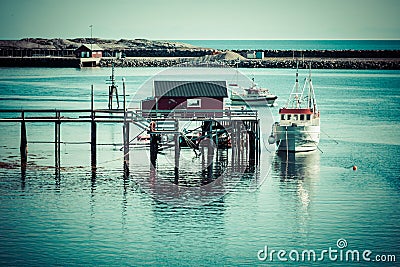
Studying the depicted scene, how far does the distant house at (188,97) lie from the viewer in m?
52.7

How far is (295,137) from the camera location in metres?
57.2

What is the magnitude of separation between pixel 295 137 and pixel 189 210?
63.1 feet

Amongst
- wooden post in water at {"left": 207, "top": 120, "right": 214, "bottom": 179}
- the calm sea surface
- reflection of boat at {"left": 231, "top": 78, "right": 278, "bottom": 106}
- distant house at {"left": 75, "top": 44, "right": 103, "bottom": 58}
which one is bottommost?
the calm sea surface

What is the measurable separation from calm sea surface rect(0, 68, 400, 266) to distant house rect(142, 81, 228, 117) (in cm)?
324

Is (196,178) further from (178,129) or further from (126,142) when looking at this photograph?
(126,142)

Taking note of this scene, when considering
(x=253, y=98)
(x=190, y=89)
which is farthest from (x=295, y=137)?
(x=253, y=98)

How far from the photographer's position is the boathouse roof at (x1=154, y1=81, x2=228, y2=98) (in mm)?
52781

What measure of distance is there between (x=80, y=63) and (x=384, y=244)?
15484cm

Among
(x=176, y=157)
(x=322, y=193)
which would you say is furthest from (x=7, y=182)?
(x=322, y=193)

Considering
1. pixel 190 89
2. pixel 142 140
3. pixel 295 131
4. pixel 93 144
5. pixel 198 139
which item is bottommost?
pixel 93 144

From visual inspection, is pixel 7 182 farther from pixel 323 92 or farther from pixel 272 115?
pixel 323 92

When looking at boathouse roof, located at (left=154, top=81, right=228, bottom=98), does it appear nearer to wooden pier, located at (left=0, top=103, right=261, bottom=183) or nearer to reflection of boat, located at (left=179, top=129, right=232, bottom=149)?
wooden pier, located at (left=0, top=103, right=261, bottom=183)

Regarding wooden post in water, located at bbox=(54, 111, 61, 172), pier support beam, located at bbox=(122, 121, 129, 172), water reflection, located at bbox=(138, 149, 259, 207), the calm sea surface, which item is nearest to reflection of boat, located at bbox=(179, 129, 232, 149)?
water reflection, located at bbox=(138, 149, 259, 207)

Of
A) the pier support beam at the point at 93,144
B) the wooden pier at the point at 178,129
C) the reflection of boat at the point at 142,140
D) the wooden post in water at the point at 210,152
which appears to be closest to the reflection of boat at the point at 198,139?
the wooden pier at the point at 178,129
